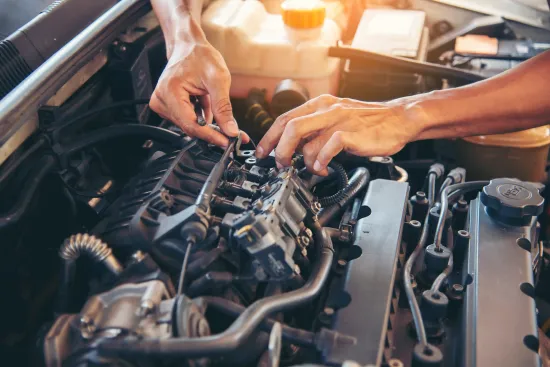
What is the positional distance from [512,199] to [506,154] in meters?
0.43

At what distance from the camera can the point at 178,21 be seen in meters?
1.62

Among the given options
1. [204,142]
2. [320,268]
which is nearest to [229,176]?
[204,142]

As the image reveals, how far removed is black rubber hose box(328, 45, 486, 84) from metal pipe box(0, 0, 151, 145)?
639mm

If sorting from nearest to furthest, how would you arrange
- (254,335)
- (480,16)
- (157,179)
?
(254,335)
(157,179)
(480,16)

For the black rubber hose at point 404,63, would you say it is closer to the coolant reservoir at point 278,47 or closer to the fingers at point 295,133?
the coolant reservoir at point 278,47

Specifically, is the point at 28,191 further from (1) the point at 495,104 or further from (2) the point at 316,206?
(1) the point at 495,104

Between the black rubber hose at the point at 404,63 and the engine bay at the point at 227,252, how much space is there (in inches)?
13.6

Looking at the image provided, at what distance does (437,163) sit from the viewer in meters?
1.64

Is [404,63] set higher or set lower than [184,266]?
lower

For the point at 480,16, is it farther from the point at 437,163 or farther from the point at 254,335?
the point at 254,335

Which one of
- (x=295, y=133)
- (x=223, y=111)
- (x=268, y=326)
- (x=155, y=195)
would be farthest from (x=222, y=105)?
(x=268, y=326)

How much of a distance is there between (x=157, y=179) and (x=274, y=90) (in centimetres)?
68

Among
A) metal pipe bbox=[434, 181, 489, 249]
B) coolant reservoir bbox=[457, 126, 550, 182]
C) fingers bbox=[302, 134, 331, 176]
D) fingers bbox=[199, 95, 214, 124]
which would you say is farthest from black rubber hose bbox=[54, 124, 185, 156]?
coolant reservoir bbox=[457, 126, 550, 182]

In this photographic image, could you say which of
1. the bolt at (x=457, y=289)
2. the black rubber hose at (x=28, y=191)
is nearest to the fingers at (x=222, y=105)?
the black rubber hose at (x=28, y=191)
